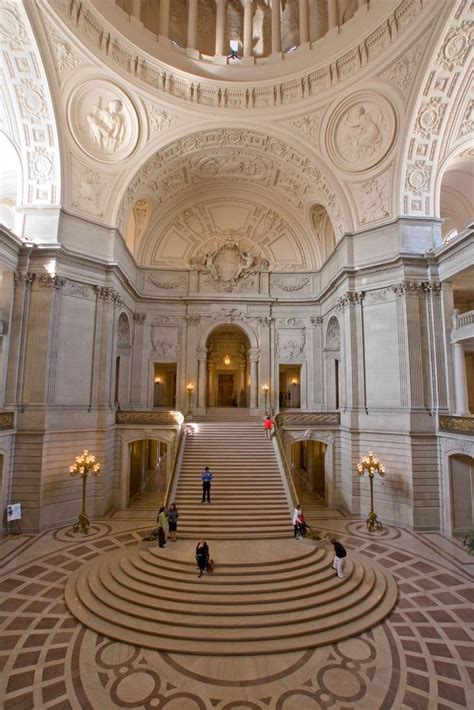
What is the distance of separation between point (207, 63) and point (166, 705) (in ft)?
74.1

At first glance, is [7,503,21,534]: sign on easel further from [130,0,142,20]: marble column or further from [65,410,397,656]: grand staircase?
[130,0,142,20]: marble column

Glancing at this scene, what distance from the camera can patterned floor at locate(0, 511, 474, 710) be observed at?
6598mm

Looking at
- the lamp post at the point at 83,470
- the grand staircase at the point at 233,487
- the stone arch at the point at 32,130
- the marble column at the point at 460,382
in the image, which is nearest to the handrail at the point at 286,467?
the grand staircase at the point at 233,487

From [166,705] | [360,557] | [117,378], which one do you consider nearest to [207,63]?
[117,378]

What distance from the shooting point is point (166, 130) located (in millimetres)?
18172

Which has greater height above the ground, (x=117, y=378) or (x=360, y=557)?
(x=117, y=378)

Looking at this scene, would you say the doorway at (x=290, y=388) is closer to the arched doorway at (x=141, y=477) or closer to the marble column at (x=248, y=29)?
the arched doorway at (x=141, y=477)

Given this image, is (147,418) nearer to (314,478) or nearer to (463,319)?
(314,478)

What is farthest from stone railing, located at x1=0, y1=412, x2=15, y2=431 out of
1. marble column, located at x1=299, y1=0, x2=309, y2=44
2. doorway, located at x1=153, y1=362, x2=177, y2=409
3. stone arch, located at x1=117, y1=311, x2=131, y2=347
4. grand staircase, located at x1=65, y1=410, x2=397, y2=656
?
marble column, located at x1=299, y1=0, x2=309, y2=44

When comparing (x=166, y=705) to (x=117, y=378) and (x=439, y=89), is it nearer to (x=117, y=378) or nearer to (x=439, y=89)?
(x=117, y=378)

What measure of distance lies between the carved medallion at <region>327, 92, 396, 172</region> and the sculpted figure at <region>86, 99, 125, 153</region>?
984 centimetres

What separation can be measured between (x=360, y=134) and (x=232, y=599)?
1921 cm

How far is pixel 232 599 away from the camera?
30.1 feet

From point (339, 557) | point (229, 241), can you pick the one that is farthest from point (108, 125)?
point (339, 557)
